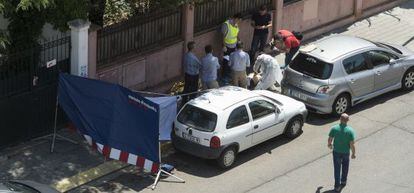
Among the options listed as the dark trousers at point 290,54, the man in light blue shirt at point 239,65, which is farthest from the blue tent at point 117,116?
the dark trousers at point 290,54

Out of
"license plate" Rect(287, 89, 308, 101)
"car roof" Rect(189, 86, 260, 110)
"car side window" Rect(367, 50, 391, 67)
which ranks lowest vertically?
"license plate" Rect(287, 89, 308, 101)

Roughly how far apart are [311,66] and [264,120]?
2616 millimetres

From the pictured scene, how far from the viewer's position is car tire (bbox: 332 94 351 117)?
19.6 meters

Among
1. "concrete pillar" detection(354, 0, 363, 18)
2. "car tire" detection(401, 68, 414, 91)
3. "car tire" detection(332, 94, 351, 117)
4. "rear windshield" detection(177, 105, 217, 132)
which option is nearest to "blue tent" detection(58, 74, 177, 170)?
"rear windshield" detection(177, 105, 217, 132)

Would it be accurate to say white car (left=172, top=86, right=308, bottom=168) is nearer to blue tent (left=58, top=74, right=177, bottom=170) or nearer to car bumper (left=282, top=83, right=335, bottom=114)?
blue tent (left=58, top=74, right=177, bottom=170)

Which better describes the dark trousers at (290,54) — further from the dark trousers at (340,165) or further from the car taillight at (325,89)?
the dark trousers at (340,165)

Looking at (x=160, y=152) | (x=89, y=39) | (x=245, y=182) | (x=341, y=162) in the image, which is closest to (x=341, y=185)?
(x=341, y=162)

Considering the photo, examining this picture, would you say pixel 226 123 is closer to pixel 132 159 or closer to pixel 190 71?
pixel 132 159

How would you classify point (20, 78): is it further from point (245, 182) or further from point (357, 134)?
point (357, 134)

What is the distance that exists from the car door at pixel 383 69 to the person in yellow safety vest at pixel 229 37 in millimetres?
3612

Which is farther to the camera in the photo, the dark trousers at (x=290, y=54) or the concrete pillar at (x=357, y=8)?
the concrete pillar at (x=357, y=8)

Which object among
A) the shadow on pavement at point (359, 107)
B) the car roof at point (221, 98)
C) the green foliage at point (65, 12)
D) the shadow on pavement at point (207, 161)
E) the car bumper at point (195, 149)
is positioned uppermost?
the green foliage at point (65, 12)

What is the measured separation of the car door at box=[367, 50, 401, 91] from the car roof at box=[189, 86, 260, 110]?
3738mm

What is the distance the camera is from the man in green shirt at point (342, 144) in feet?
51.7
